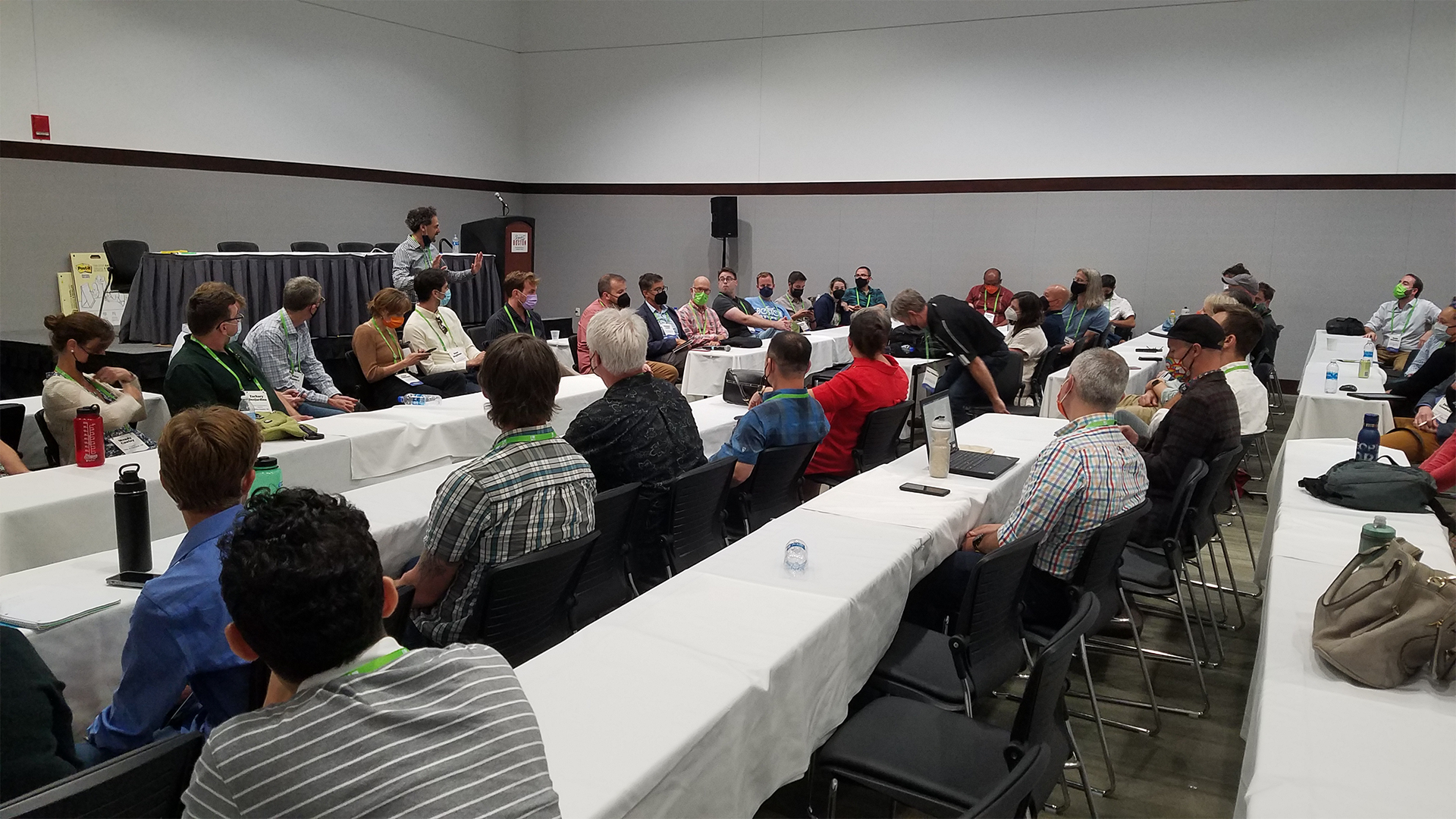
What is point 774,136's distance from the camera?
1365 centimetres

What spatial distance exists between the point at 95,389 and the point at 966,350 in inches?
188

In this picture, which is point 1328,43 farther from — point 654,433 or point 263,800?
point 263,800

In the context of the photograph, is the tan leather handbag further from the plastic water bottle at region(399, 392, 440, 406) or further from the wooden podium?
the wooden podium

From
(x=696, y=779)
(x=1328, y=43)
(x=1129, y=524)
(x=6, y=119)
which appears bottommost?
(x=696, y=779)

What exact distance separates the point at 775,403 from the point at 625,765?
2.48m

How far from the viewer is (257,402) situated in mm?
4270

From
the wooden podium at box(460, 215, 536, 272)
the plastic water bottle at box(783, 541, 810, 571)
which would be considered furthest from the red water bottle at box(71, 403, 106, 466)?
the wooden podium at box(460, 215, 536, 272)

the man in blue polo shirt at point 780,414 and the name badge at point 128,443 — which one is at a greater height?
the man in blue polo shirt at point 780,414

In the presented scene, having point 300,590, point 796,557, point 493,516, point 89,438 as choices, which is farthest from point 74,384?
point 300,590

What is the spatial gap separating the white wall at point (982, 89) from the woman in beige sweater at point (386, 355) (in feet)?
27.5

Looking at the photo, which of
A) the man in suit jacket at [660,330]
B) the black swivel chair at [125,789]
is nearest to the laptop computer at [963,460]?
the black swivel chair at [125,789]

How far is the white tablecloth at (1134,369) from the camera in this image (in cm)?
670

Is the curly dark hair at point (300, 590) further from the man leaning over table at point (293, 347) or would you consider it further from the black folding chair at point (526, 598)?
the man leaning over table at point (293, 347)

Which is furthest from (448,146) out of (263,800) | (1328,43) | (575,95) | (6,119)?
(263,800)
